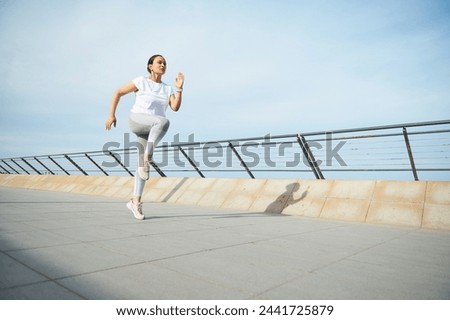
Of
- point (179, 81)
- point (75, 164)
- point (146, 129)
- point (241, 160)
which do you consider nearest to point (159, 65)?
point (179, 81)

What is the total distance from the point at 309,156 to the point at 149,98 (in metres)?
3.97

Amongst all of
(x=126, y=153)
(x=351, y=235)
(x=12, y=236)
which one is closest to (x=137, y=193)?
(x=12, y=236)

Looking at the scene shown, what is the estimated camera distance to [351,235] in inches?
130

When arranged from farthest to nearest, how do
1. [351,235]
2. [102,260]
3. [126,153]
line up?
[126,153] → [351,235] → [102,260]

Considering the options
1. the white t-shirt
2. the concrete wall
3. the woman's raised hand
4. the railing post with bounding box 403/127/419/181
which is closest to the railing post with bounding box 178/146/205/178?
the concrete wall

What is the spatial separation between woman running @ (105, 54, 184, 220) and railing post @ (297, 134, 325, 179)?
11.7ft

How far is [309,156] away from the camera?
6402 millimetres

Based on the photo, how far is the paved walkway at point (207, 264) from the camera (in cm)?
137

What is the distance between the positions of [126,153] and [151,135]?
722cm

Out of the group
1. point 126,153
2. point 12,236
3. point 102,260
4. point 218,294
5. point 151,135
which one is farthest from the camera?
point 126,153

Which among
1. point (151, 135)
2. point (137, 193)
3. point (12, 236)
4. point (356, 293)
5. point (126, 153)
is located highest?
point (126, 153)

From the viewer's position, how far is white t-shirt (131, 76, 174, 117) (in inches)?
150
